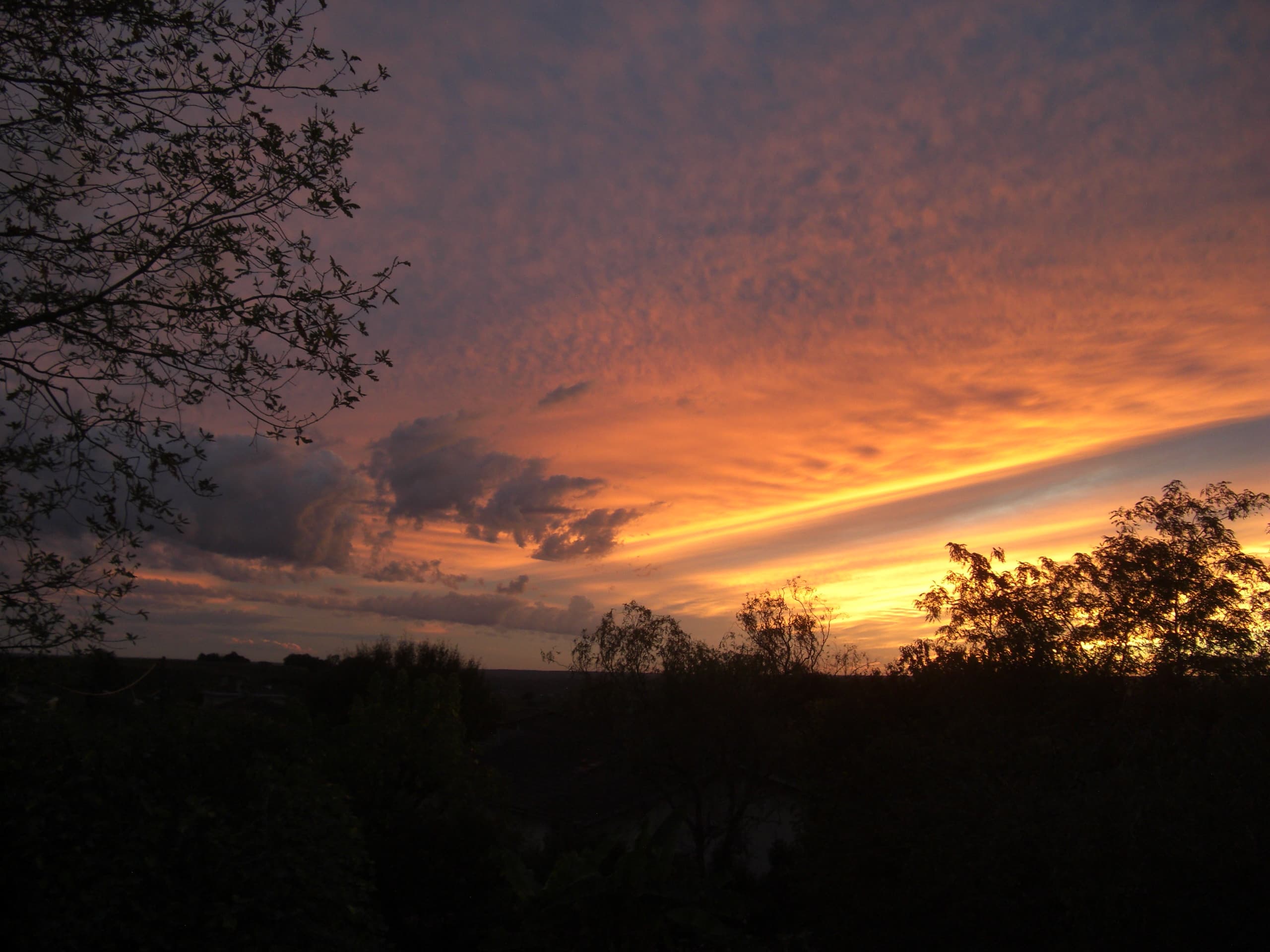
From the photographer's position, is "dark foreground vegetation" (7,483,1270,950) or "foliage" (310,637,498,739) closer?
"dark foreground vegetation" (7,483,1270,950)

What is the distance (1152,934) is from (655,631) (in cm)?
2287

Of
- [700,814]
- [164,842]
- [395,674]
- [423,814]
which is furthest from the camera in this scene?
[395,674]

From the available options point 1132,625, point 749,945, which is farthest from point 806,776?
point 1132,625

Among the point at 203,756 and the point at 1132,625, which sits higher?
the point at 1132,625

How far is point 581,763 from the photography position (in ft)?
107

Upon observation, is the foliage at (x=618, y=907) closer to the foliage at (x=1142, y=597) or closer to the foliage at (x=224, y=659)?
the foliage at (x=1142, y=597)

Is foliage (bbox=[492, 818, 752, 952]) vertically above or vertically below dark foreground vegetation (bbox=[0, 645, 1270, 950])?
below

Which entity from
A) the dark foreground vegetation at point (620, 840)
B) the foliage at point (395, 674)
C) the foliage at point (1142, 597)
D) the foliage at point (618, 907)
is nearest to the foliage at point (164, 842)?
the dark foreground vegetation at point (620, 840)

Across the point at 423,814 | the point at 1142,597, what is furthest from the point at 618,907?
the point at 1142,597

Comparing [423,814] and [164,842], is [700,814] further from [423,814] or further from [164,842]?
[164,842]

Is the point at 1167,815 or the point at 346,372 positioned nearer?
the point at 346,372

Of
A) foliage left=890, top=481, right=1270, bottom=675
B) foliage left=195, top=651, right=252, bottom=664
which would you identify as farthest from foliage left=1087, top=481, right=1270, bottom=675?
foliage left=195, top=651, right=252, bottom=664

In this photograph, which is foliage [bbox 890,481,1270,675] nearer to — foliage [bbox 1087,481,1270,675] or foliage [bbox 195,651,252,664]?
foliage [bbox 1087,481,1270,675]

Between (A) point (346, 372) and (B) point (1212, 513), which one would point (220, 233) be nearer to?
(A) point (346, 372)
